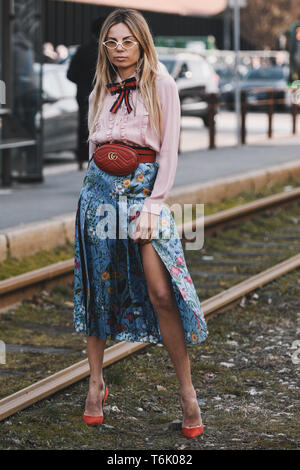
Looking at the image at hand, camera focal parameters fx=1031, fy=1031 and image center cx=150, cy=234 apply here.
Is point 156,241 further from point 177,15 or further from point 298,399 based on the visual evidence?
point 177,15

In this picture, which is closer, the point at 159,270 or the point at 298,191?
the point at 159,270

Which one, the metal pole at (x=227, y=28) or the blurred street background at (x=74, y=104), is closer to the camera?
the blurred street background at (x=74, y=104)

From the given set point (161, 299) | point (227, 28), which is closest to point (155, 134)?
point (161, 299)

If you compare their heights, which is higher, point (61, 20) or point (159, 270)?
point (61, 20)

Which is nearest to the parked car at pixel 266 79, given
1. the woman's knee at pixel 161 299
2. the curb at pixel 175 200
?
the curb at pixel 175 200

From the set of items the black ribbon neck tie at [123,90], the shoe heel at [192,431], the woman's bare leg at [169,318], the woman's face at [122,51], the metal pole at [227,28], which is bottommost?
the shoe heel at [192,431]

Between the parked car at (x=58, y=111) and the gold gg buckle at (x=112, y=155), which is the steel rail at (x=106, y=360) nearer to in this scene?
the gold gg buckle at (x=112, y=155)

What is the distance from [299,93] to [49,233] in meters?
18.3

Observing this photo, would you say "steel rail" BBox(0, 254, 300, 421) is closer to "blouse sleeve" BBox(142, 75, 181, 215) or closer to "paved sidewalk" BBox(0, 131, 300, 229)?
"blouse sleeve" BBox(142, 75, 181, 215)

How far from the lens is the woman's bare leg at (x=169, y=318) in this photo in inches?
162

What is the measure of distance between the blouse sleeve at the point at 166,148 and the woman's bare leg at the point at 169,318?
18cm

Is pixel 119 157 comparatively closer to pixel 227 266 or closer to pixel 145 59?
pixel 145 59
